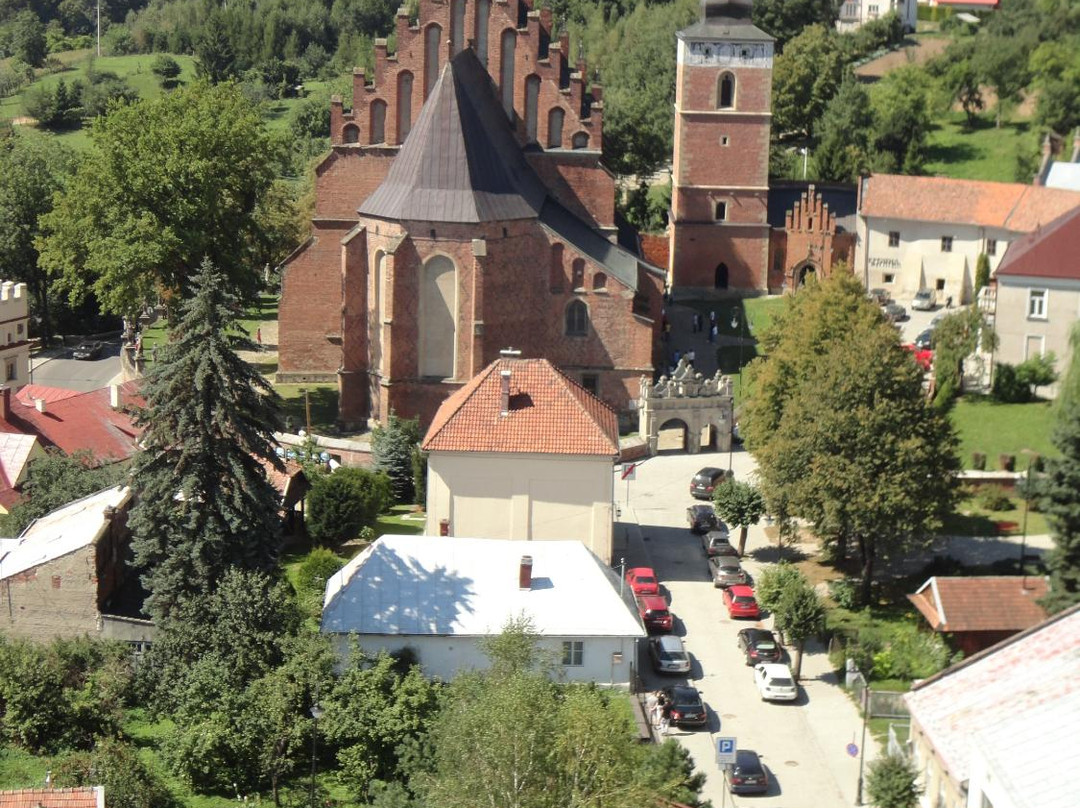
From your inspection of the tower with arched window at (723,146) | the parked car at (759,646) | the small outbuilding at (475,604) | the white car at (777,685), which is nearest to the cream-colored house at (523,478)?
the small outbuilding at (475,604)

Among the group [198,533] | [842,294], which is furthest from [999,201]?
[198,533]

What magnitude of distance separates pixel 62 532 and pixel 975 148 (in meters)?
73.9

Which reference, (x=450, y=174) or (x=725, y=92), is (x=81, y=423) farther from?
(x=725, y=92)

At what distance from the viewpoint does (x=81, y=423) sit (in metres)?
65.9

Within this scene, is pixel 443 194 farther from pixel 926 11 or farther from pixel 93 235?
pixel 926 11

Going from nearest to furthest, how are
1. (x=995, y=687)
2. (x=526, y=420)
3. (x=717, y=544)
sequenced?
(x=995, y=687), (x=526, y=420), (x=717, y=544)

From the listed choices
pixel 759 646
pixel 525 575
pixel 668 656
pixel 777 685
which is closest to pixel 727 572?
pixel 759 646

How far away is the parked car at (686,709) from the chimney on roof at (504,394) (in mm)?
11772

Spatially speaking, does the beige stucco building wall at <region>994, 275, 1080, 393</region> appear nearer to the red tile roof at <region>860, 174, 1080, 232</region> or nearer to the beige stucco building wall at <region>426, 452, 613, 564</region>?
the red tile roof at <region>860, 174, 1080, 232</region>

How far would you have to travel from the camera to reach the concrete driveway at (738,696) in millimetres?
44031

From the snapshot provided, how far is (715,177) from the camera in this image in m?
87.1

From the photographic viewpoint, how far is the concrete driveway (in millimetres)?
44031

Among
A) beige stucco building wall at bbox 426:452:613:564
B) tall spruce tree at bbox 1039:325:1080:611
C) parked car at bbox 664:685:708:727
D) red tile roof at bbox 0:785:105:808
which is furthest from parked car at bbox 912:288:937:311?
red tile roof at bbox 0:785:105:808

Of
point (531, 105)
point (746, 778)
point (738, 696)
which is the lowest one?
point (738, 696)
